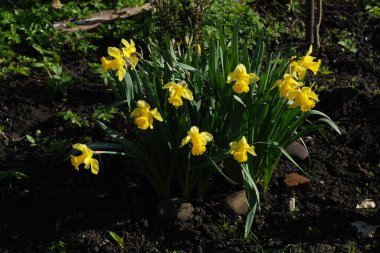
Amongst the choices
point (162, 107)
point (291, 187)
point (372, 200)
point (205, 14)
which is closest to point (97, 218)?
point (162, 107)

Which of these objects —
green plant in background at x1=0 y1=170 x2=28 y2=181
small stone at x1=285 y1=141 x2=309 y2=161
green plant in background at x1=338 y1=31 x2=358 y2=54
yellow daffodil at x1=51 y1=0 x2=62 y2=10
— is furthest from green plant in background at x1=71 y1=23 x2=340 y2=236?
yellow daffodil at x1=51 y1=0 x2=62 y2=10

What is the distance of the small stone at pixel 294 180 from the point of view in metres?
3.92

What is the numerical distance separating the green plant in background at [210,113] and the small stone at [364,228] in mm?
555

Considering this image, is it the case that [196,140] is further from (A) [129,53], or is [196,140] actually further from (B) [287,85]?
(A) [129,53]

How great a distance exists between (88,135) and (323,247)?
5.53 feet

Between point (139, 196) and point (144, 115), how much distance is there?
0.72 meters

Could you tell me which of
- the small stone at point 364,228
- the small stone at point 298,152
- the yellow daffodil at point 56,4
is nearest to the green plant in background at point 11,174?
the small stone at point 298,152

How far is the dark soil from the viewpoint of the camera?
3486mm

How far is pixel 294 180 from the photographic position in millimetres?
3936

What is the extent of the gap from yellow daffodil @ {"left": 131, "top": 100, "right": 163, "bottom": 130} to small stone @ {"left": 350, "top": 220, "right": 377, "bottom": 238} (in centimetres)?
126

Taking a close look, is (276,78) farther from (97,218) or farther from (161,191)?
(97,218)

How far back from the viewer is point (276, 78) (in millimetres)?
3623

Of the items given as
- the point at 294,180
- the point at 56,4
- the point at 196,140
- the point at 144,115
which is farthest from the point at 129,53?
the point at 56,4

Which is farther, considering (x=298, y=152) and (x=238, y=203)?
(x=298, y=152)
